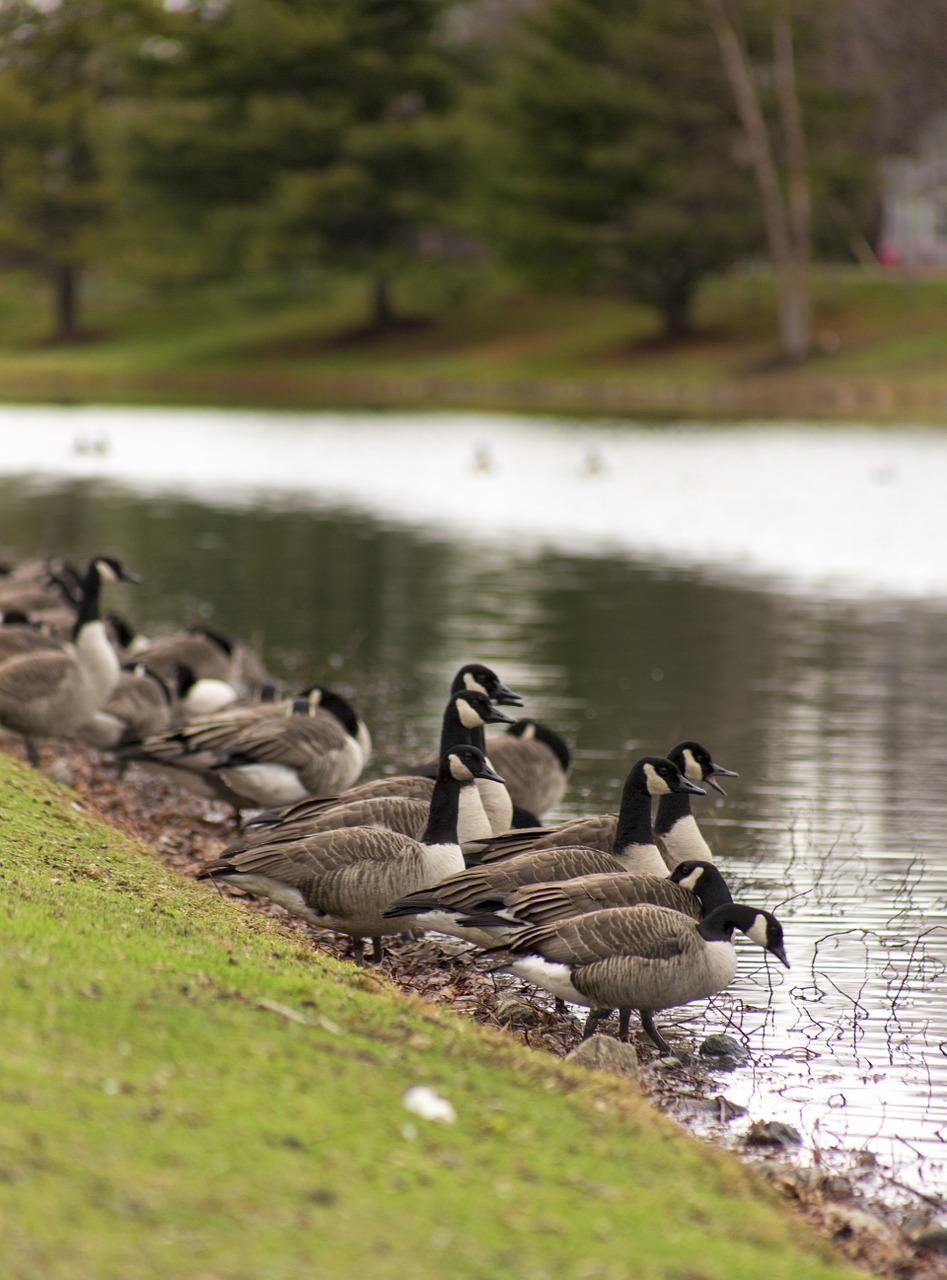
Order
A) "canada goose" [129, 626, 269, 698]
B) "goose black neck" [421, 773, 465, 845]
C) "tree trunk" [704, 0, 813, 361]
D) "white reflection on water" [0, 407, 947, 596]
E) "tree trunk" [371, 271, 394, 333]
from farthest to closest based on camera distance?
1. "tree trunk" [371, 271, 394, 333]
2. "tree trunk" [704, 0, 813, 361]
3. "white reflection on water" [0, 407, 947, 596]
4. "canada goose" [129, 626, 269, 698]
5. "goose black neck" [421, 773, 465, 845]

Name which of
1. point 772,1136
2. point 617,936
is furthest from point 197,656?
point 772,1136

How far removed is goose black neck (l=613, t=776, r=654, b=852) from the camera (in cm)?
1041

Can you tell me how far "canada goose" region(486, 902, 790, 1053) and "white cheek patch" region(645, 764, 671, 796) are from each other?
1.40 m

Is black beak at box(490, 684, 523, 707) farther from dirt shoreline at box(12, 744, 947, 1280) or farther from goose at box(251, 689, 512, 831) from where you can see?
dirt shoreline at box(12, 744, 947, 1280)

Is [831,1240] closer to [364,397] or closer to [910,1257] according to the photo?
[910,1257]

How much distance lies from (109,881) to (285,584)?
17555mm

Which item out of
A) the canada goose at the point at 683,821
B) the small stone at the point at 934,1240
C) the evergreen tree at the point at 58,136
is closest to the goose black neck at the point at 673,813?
the canada goose at the point at 683,821

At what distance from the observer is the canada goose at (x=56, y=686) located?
44.7ft

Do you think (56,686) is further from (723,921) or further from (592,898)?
(723,921)

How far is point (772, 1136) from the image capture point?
318 inches

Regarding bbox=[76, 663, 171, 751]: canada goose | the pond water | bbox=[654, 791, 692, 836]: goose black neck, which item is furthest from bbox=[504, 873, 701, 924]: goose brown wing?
bbox=[76, 663, 171, 751]: canada goose

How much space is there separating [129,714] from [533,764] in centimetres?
371

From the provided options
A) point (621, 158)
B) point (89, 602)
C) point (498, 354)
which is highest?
point (621, 158)

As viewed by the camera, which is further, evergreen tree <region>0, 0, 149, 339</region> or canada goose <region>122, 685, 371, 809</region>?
evergreen tree <region>0, 0, 149, 339</region>
